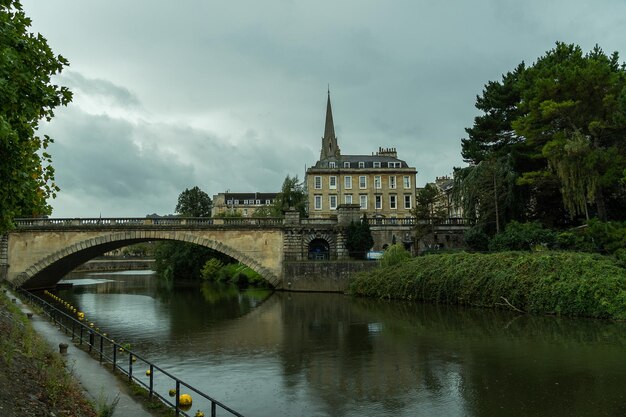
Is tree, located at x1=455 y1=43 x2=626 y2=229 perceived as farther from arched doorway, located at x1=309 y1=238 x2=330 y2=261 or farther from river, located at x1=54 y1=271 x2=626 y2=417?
arched doorway, located at x1=309 y1=238 x2=330 y2=261

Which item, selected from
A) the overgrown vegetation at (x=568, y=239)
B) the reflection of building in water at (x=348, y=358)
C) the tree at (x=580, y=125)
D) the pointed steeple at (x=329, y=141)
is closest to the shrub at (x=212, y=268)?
the pointed steeple at (x=329, y=141)

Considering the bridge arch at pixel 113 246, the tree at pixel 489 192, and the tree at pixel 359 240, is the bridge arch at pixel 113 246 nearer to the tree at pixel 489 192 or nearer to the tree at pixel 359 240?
the tree at pixel 359 240

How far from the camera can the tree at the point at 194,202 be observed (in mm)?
89356

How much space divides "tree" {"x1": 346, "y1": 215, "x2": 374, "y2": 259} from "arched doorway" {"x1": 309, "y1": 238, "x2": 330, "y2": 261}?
2513mm

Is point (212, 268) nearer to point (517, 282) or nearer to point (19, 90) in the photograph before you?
point (517, 282)

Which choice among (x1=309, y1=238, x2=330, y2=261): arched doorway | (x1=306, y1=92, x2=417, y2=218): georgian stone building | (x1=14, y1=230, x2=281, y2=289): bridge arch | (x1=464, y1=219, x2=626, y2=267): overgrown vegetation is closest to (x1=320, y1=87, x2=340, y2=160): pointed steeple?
(x1=306, y1=92, x2=417, y2=218): georgian stone building

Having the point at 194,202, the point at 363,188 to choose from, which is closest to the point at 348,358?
the point at 363,188

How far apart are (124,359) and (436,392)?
395 inches

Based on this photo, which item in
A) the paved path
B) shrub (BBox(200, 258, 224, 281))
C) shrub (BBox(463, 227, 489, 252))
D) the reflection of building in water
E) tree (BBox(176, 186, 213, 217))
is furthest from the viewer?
tree (BBox(176, 186, 213, 217))

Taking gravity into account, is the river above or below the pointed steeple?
below

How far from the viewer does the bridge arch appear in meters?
44.2

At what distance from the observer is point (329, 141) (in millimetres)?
81875

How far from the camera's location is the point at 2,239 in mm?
44312

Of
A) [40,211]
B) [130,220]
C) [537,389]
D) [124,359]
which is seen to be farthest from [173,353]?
[130,220]
